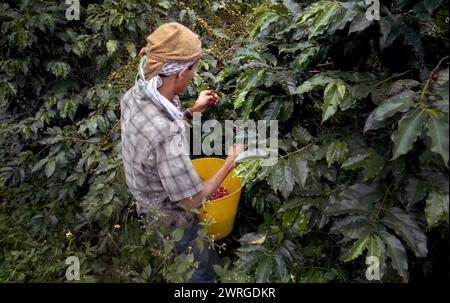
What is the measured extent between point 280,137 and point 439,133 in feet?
2.44

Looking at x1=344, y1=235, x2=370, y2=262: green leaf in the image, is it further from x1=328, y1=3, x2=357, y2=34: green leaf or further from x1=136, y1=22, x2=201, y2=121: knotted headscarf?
x1=136, y1=22, x2=201, y2=121: knotted headscarf

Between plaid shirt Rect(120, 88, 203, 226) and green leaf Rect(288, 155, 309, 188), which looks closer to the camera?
green leaf Rect(288, 155, 309, 188)

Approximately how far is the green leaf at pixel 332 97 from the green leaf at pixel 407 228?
391 millimetres

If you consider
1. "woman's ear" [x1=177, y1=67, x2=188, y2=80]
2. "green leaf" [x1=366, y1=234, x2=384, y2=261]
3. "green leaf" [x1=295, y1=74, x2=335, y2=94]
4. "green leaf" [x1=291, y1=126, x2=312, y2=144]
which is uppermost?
"green leaf" [x1=295, y1=74, x2=335, y2=94]

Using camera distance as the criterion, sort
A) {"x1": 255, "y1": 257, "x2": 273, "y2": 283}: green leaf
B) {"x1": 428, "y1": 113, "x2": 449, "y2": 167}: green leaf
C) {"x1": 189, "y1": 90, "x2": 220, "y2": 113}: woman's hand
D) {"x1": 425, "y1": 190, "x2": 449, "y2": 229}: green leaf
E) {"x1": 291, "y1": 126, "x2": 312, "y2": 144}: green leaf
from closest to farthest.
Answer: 1. {"x1": 428, "y1": 113, "x2": 449, "y2": 167}: green leaf
2. {"x1": 425, "y1": 190, "x2": 449, "y2": 229}: green leaf
3. {"x1": 255, "y1": 257, "x2": 273, "y2": 283}: green leaf
4. {"x1": 291, "y1": 126, "x2": 312, "y2": 144}: green leaf
5. {"x1": 189, "y1": 90, "x2": 220, "y2": 113}: woman's hand

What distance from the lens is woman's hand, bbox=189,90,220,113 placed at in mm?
2264

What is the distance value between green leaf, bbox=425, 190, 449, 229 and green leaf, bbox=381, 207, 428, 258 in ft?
0.26

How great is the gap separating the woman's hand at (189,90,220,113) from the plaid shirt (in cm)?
42

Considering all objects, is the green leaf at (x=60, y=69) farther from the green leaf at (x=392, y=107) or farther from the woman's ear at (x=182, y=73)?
the green leaf at (x=392, y=107)

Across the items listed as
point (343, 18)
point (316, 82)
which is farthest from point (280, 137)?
point (343, 18)

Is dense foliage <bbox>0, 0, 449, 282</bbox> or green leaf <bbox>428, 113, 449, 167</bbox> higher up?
green leaf <bbox>428, 113, 449, 167</bbox>

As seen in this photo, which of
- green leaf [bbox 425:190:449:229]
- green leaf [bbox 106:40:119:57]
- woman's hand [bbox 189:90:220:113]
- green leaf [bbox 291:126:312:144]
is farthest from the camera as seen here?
green leaf [bbox 106:40:119:57]

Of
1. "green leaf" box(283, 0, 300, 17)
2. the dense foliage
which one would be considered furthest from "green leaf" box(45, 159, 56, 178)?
"green leaf" box(283, 0, 300, 17)

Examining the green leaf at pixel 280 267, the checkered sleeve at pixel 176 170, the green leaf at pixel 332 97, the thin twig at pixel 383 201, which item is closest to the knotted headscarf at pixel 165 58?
the checkered sleeve at pixel 176 170
